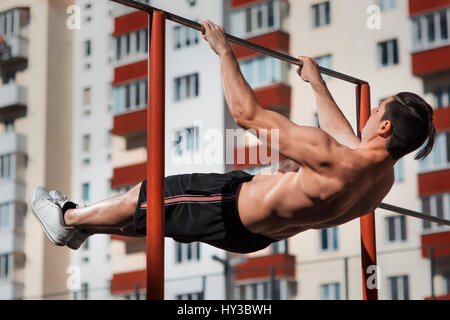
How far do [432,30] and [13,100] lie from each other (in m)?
12.9

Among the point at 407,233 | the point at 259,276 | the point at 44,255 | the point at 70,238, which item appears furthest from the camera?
the point at 44,255

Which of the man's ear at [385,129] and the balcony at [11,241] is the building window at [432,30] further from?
A: the man's ear at [385,129]

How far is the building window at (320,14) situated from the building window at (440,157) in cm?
346

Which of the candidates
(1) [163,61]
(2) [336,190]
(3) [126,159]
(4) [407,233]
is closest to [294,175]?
(2) [336,190]

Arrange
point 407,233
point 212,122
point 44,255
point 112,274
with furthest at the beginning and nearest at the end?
point 44,255 < point 112,274 < point 212,122 < point 407,233

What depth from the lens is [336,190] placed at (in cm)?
292

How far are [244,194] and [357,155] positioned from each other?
0.37 metres

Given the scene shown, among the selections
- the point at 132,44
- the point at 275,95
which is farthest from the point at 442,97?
the point at 132,44

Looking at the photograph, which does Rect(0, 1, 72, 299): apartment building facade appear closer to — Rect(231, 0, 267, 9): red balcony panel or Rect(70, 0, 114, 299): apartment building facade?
Rect(70, 0, 114, 299): apartment building facade

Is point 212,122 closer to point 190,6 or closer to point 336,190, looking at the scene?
point 190,6

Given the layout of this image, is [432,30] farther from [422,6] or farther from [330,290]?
Answer: [330,290]

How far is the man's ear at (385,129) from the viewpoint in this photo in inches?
117

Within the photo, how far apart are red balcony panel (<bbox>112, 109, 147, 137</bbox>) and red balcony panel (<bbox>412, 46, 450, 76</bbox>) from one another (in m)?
7.42

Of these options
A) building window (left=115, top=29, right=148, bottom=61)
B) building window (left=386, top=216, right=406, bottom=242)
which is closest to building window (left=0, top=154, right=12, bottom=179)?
building window (left=115, top=29, right=148, bottom=61)
